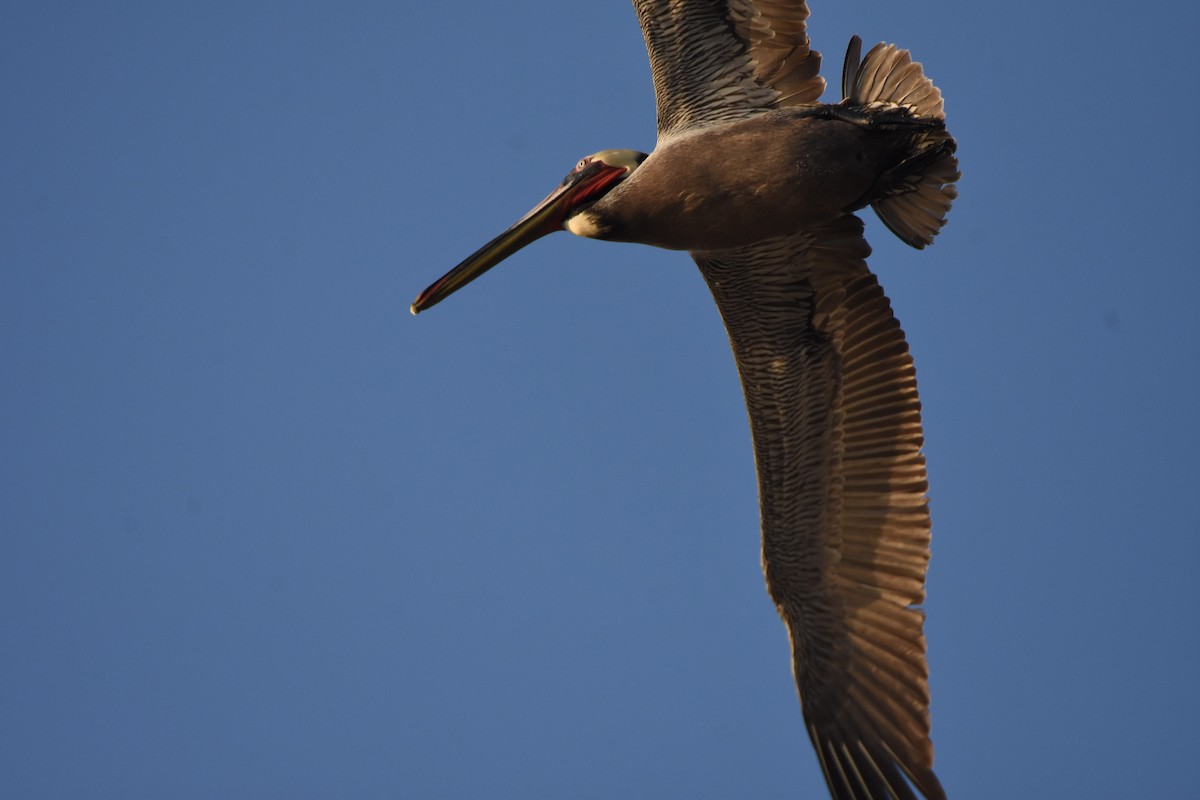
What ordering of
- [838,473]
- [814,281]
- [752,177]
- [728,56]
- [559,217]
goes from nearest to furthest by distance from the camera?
1. [752,177]
2. [728,56]
3. [559,217]
4. [814,281]
5. [838,473]

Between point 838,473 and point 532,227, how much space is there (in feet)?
7.83

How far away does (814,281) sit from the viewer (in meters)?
8.55

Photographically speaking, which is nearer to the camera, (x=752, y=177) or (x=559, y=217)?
(x=752, y=177)

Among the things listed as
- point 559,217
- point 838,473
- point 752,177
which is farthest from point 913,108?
point 838,473

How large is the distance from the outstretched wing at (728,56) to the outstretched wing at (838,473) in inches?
33.4

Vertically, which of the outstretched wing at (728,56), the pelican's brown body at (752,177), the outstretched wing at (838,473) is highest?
the outstretched wing at (728,56)

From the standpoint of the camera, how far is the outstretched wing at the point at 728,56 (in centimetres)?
793

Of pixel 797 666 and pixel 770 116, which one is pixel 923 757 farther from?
pixel 770 116

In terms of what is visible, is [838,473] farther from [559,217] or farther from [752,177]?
[559,217]

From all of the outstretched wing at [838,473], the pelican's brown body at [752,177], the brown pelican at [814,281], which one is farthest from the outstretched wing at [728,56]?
the outstretched wing at [838,473]

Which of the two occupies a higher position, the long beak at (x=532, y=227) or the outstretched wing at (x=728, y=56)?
the outstretched wing at (x=728, y=56)

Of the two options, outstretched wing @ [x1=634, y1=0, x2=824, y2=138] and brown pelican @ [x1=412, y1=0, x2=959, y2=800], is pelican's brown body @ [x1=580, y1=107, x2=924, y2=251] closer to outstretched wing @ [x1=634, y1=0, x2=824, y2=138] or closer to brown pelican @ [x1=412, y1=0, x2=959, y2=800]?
brown pelican @ [x1=412, y1=0, x2=959, y2=800]

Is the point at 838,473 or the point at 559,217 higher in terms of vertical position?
the point at 559,217

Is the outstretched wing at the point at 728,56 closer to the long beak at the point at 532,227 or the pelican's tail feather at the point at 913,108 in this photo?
the pelican's tail feather at the point at 913,108
